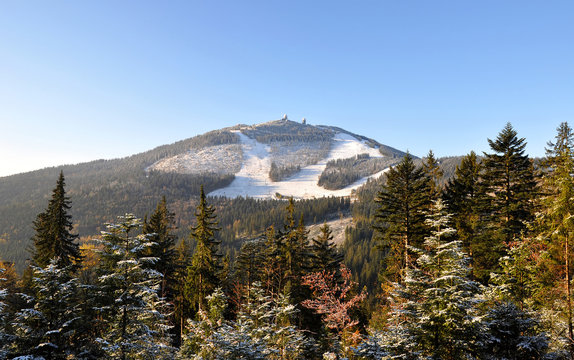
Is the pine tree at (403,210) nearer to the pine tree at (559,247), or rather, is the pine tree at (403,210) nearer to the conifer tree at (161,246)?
the pine tree at (559,247)

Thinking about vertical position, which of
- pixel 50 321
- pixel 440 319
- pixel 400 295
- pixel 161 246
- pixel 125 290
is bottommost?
pixel 161 246

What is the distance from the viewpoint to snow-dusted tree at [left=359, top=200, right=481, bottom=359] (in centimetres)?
1291

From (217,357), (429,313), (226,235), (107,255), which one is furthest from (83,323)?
(226,235)

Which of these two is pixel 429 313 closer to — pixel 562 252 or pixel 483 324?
pixel 483 324

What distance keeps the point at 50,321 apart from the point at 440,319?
62.7 ft

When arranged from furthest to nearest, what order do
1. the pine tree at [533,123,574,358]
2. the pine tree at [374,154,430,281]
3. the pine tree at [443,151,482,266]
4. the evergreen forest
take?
the pine tree at [443,151,482,266], the pine tree at [374,154,430,281], the pine tree at [533,123,574,358], the evergreen forest

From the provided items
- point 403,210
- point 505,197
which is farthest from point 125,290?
point 505,197

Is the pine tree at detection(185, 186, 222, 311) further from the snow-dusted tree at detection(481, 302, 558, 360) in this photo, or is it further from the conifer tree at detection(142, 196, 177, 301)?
the snow-dusted tree at detection(481, 302, 558, 360)

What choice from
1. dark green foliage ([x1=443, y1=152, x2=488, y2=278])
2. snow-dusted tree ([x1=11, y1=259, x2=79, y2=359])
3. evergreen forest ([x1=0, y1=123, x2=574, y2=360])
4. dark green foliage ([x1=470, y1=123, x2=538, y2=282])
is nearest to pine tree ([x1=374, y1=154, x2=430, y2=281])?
evergreen forest ([x1=0, y1=123, x2=574, y2=360])

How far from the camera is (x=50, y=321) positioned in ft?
49.8

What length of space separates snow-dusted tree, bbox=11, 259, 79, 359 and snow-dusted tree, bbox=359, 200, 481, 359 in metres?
15.0

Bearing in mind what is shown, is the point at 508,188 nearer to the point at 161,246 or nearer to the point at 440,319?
the point at 440,319

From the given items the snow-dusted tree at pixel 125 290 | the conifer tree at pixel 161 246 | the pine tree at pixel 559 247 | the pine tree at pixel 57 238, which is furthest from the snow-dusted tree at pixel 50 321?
the pine tree at pixel 559 247

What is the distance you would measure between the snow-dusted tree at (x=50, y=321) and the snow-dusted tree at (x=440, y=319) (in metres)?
15.0
